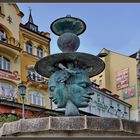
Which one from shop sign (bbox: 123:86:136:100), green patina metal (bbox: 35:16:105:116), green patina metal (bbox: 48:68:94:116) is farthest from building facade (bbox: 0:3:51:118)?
green patina metal (bbox: 48:68:94:116)

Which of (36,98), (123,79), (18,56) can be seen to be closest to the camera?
(18,56)

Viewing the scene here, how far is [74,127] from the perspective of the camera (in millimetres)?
10656

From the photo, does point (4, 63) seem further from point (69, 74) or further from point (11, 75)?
point (69, 74)

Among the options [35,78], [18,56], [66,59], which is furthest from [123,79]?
[66,59]

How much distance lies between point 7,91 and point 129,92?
29609mm

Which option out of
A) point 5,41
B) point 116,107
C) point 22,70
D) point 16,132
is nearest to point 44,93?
point 22,70

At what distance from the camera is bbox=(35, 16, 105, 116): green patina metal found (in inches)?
532

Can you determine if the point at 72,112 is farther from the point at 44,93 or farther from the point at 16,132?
the point at 44,93

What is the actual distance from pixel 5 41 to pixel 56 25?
97.8 ft

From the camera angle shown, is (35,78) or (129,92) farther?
(129,92)

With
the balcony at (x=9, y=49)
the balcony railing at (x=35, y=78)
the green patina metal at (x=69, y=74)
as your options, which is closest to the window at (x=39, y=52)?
the balcony railing at (x=35, y=78)

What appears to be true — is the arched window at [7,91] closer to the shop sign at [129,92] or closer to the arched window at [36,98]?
the arched window at [36,98]

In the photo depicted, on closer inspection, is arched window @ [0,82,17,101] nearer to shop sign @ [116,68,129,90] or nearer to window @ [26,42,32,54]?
window @ [26,42,32,54]

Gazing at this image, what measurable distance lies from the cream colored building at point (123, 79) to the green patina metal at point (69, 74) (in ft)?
174
